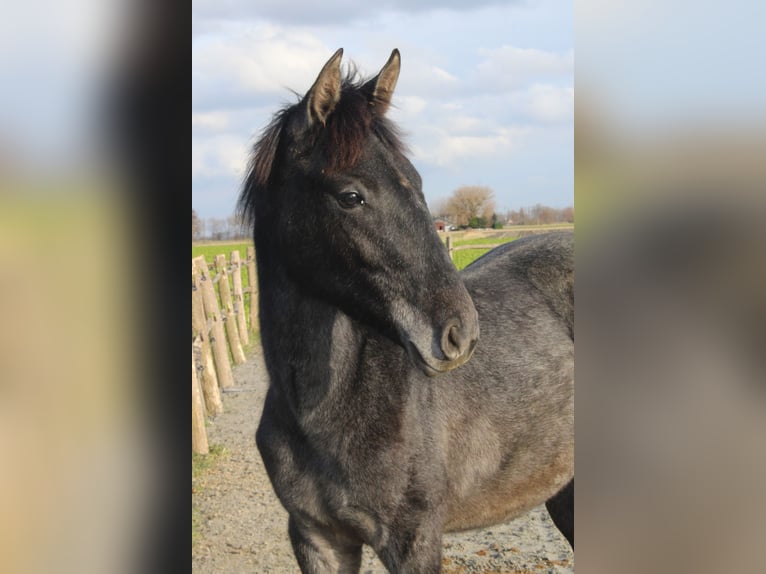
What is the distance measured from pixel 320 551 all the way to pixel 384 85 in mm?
1774

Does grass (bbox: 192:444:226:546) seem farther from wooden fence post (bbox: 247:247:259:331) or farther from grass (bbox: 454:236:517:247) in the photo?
grass (bbox: 454:236:517:247)

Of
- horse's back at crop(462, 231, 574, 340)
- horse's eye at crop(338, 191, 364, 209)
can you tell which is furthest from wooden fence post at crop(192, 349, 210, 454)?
horse's eye at crop(338, 191, 364, 209)

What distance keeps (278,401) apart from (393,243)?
830 mm

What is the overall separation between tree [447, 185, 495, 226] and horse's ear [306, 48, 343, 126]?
3.54 m

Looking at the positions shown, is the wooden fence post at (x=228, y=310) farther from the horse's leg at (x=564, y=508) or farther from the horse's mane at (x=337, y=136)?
the horse's mane at (x=337, y=136)

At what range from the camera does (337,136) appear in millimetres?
2170

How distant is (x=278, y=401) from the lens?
2.54 m

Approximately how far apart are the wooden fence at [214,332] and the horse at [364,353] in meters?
2.26

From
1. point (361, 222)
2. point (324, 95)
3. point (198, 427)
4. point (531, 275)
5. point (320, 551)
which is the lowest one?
point (198, 427)
